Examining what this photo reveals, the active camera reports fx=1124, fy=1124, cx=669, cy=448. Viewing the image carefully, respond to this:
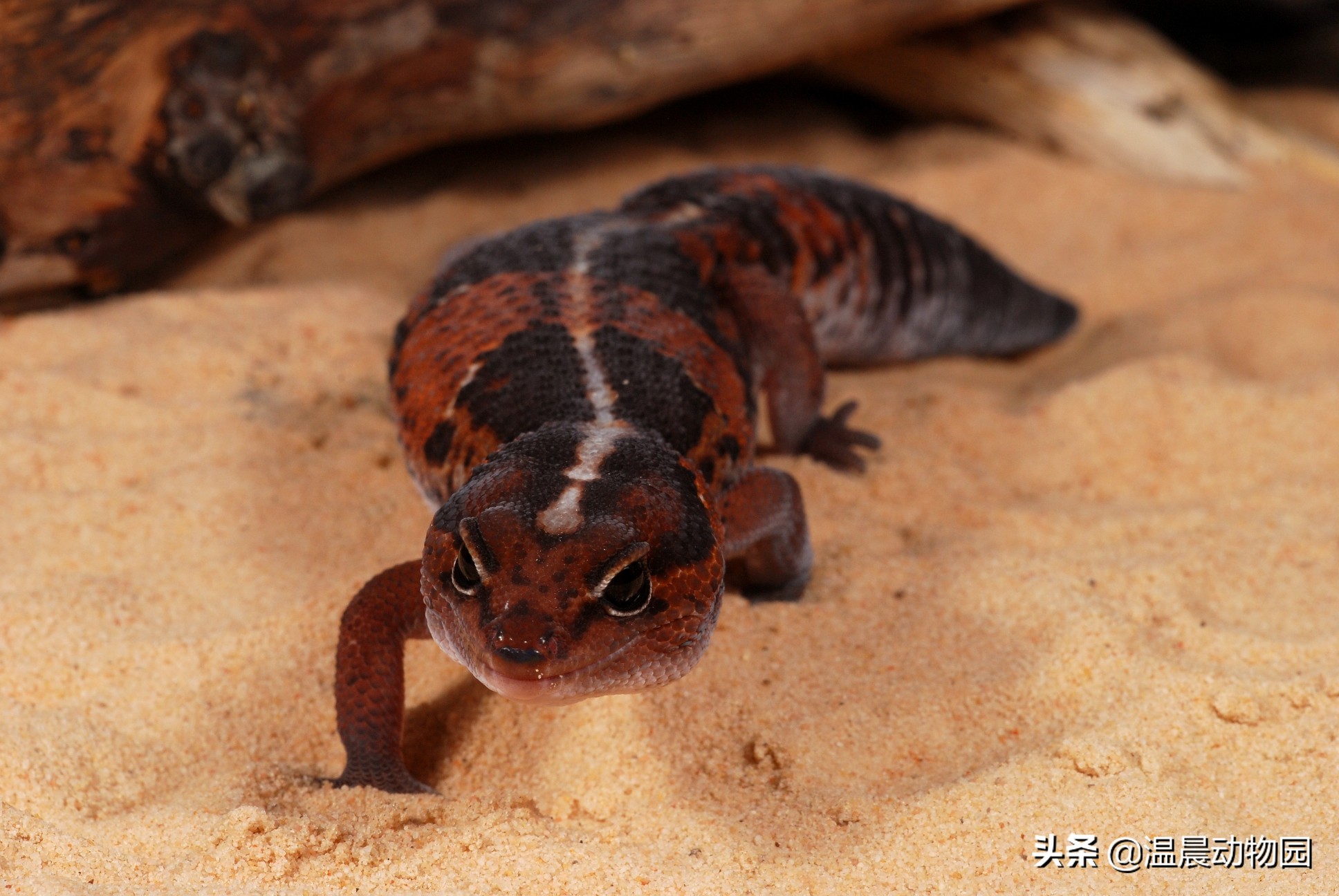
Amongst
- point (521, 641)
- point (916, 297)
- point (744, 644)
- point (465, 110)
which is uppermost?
point (521, 641)

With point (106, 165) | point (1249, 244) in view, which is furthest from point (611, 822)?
point (1249, 244)

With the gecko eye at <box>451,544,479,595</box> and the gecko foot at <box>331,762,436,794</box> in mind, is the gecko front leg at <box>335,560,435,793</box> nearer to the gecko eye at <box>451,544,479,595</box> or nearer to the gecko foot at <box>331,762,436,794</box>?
the gecko foot at <box>331,762,436,794</box>

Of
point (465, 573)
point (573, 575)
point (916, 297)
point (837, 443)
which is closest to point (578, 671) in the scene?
point (573, 575)

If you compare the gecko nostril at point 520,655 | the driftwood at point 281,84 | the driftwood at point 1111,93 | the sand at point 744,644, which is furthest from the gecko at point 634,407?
the driftwood at point 1111,93

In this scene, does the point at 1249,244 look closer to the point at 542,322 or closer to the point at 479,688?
the point at 542,322

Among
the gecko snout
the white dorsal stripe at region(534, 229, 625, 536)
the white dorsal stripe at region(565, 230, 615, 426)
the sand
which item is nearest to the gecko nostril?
the gecko snout

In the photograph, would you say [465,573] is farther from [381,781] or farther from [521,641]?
[381,781]

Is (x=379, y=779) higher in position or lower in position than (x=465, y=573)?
lower
